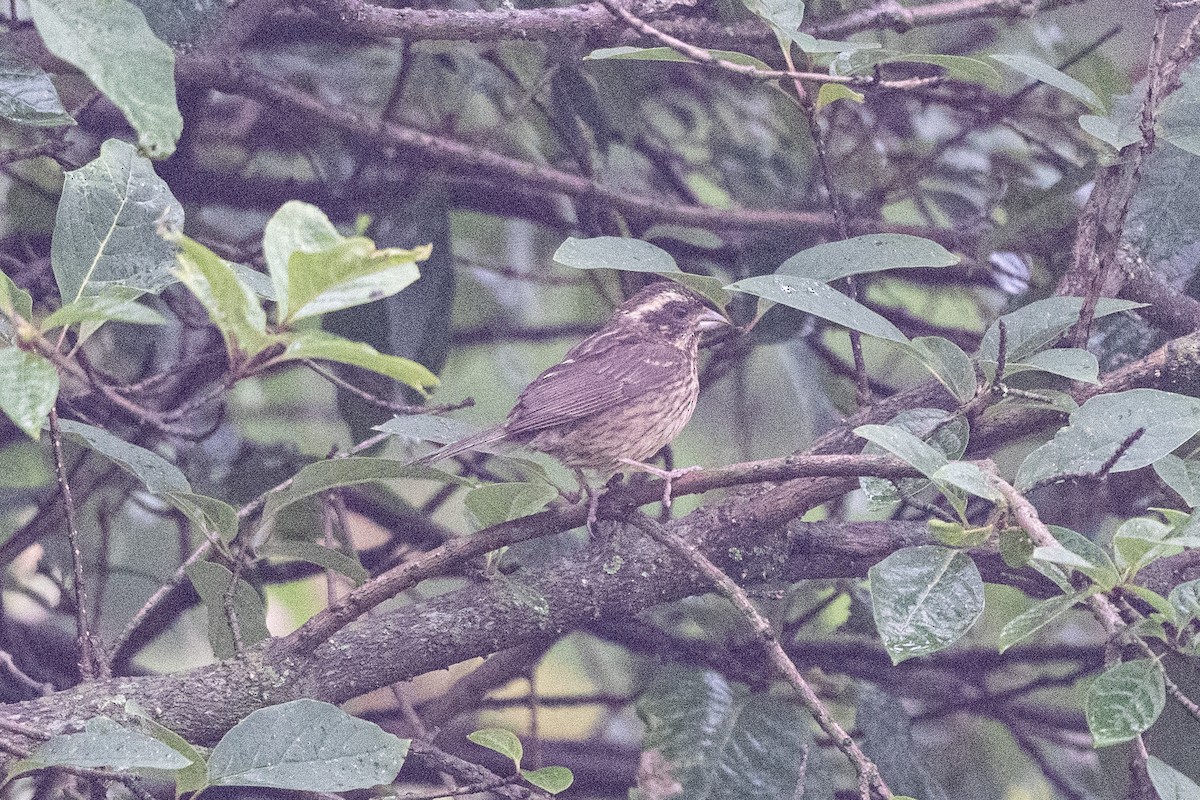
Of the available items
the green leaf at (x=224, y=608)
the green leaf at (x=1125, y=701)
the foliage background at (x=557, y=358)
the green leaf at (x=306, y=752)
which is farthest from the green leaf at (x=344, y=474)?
the green leaf at (x=1125, y=701)

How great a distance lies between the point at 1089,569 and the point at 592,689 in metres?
3.42

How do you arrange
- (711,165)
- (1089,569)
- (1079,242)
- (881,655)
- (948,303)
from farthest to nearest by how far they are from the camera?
(948,303) → (711,165) → (881,655) → (1079,242) → (1089,569)

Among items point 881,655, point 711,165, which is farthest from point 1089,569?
point 711,165

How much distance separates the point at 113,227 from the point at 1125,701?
1910 millimetres

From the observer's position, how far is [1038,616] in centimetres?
185

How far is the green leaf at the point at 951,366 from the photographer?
233 cm

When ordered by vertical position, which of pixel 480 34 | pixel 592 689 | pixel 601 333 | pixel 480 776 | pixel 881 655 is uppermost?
pixel 480 34

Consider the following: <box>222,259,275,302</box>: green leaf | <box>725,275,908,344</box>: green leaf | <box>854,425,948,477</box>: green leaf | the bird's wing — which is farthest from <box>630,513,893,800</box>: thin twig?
the bird's wing

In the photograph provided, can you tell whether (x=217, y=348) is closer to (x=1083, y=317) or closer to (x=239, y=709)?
(x=239, y=709)

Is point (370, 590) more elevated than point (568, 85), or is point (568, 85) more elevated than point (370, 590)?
point (568, 85)

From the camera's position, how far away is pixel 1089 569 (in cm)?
167

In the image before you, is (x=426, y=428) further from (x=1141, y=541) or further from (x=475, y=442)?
(x=1141, y=541)

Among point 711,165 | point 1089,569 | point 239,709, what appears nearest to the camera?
point 1089,569

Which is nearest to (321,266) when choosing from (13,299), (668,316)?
(13,299)
